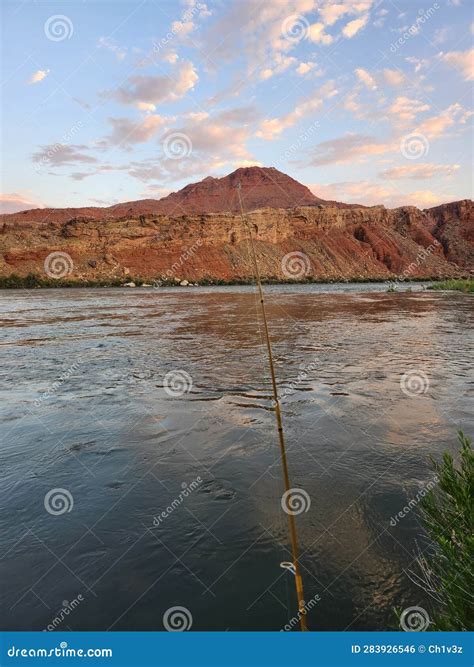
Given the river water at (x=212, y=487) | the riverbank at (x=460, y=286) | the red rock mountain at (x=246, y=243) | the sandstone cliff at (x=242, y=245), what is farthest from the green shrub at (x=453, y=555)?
the sandstone cliff at (x=242, y=245)

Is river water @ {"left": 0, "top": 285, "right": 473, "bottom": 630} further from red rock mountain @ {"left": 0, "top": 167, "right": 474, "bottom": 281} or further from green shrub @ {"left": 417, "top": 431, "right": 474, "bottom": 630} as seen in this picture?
red rock mountain @ {"left": 0, "top": 167, "right": 474, "bottom": 281}

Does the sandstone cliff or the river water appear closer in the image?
the river water

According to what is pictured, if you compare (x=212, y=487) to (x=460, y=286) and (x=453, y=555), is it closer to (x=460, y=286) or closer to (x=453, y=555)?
(x=453, y=555)

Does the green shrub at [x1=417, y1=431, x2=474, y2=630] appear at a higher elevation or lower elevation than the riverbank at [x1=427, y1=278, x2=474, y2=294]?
higher

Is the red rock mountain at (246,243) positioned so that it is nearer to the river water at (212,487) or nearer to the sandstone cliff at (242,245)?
the sandstone cliff at (242,245)

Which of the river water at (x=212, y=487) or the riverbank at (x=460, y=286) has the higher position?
the river water at (x=212, y=487)

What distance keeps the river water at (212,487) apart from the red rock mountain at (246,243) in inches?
2178

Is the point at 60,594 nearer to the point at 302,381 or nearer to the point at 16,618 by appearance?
the point at 16,618

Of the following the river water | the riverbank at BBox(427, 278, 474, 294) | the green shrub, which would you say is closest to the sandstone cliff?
the riverbank at BBox(427, 278, 474, 294)

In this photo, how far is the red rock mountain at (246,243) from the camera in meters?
83.6

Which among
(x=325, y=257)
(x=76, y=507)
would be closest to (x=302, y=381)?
(x=76, y=507)

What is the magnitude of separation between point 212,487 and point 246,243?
94.4 m

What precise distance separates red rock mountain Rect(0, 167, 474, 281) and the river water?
2178 inches

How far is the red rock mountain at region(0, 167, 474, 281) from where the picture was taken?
83.6m
